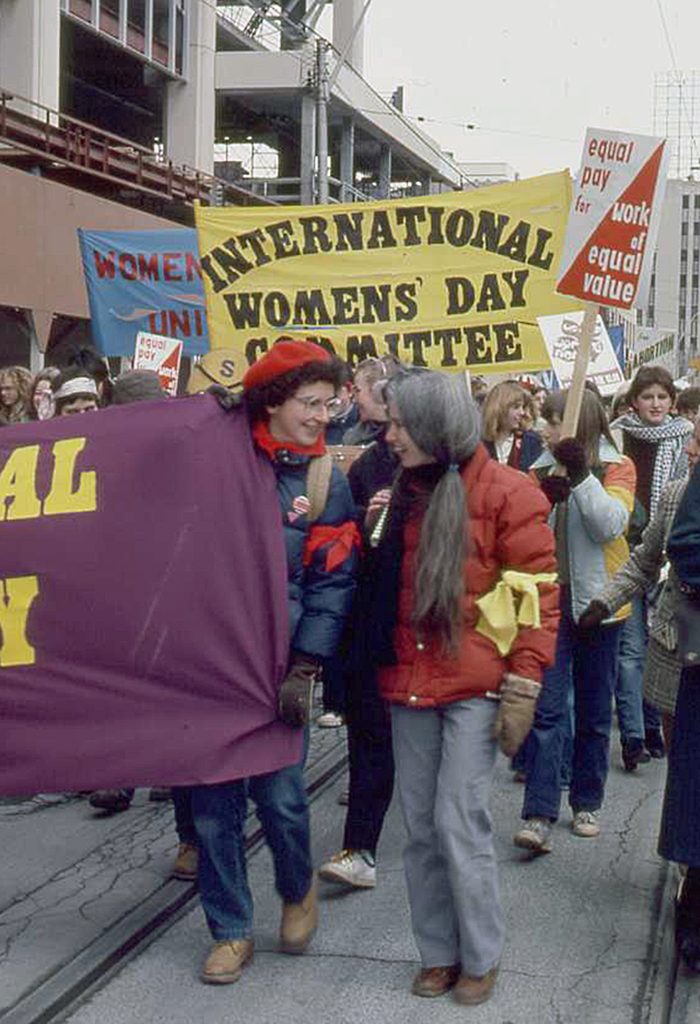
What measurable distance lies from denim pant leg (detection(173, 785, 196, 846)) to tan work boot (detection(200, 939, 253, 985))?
88 centimetres

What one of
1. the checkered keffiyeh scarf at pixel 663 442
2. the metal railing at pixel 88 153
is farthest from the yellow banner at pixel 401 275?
the metal railing at pixel 88 153

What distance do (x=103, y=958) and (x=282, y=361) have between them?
190 cm

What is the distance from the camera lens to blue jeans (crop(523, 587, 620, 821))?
6.42 meters

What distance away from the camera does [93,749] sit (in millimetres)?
4922

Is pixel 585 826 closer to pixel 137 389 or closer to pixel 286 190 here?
pixel 137 389

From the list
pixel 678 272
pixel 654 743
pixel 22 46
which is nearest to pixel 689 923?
pixel 654 743

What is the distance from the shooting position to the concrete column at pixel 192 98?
33.7 metres

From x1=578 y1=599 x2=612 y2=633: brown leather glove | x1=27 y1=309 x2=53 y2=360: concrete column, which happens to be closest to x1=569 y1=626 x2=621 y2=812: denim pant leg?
x1=578 y1=599 x2=612 y2=633: brown leather glove

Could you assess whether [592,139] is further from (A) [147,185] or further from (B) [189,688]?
(A) [147,185]

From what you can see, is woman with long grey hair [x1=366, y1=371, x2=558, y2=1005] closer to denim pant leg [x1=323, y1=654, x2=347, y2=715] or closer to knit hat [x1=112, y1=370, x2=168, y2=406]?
denim pant leg [x1=323, y1=654, x2=347, y2=715]

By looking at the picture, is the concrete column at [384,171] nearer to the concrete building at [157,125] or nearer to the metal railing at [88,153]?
the concrete building at [157,125]

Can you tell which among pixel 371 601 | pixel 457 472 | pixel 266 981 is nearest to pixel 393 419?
pixel 457 472

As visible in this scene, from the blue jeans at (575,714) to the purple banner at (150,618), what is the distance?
1.73m

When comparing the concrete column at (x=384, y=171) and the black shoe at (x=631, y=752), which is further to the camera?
the concrete column at (x=384, y=171)
